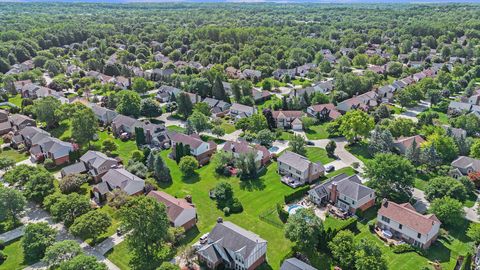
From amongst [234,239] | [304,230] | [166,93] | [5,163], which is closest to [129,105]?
[166,93]

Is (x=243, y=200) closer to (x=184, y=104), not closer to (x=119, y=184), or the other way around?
(x=119, y=184)

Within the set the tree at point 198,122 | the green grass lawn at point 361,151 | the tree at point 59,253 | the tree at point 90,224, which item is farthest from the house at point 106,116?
the green grass lawn at point 361,151

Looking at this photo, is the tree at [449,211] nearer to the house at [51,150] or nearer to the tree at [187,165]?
the tree at [187,165]

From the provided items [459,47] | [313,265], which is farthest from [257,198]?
[459,47]

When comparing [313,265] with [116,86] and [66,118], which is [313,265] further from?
[116,86]

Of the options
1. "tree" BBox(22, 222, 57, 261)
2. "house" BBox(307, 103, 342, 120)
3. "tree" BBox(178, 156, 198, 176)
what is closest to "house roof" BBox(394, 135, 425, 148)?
"house" BBox(307, 103, 342, 120)

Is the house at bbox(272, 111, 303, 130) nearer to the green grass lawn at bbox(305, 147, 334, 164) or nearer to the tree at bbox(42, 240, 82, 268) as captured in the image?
the green grass lawn at bbox(305, 147, 334, 164)
